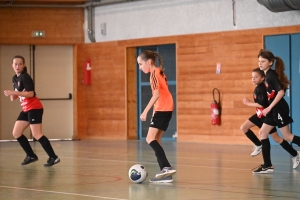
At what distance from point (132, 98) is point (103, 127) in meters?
1.33

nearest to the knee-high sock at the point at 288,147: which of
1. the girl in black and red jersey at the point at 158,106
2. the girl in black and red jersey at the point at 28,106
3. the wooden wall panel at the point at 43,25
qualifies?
the girl in black and red jersey at the point at 158,106

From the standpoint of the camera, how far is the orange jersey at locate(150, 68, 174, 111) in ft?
27.1

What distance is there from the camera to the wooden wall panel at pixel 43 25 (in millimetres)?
19359

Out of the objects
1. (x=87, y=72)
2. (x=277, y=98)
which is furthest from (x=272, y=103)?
(x=87, y=72)

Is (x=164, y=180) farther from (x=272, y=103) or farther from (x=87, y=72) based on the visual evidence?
(x=87, y=72)

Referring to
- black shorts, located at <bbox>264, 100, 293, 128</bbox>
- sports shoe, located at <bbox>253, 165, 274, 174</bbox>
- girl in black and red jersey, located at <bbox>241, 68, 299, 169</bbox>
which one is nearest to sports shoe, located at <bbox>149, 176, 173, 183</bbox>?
sports shoe, located at <bbox>253, 165, 274, 174</bbox>

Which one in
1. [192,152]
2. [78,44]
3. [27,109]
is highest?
[78,44]

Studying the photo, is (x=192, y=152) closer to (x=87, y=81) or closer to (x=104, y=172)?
(x=104, y=172)

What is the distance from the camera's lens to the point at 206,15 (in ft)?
56.4

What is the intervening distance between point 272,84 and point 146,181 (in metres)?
2.40

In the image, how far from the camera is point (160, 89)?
8.30 m

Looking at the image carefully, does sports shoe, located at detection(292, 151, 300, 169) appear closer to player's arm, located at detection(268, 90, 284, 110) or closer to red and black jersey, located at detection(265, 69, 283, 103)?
red and black jersey, located at detection(265, 69, 283, 103)

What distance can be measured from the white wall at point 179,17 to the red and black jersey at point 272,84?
A: 21.5ft

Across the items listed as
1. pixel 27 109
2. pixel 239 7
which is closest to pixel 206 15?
pixel 239 7
